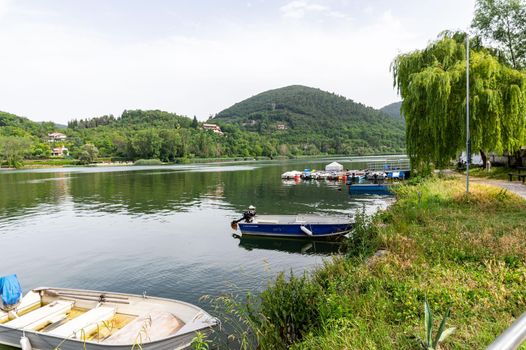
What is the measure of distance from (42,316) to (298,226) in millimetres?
12935

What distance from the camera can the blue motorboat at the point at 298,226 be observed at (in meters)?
19.2

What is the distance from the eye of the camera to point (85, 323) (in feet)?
29.4

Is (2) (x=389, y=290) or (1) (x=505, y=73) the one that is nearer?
(2) (x=389, y=290)

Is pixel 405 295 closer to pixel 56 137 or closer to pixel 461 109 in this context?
pixel 461 109

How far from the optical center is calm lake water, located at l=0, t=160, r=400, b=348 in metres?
14.4

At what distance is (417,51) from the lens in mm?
27797

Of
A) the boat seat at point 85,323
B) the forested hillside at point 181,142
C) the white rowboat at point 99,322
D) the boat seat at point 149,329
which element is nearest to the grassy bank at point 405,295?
the white rowboat at point 99,322

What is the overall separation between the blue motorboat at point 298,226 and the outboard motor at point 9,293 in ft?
40.1

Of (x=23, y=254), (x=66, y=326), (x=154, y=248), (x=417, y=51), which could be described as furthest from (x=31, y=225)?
(x=417, y=51)

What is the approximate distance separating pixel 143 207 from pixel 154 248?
14.7 m

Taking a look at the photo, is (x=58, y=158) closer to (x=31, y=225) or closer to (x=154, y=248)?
(x=31, y=225)

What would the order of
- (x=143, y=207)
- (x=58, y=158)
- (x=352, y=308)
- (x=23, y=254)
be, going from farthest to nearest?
1. (x=58, y=158)
2. (x=143, y=207)
3. (x=23, y=254)
4. (x=352, y=308)

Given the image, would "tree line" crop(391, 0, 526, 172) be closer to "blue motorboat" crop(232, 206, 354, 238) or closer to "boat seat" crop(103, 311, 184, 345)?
"blue motorboat" crop(232, 206, 354, 238)

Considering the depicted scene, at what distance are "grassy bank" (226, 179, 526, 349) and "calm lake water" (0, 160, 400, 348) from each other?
160 inches
